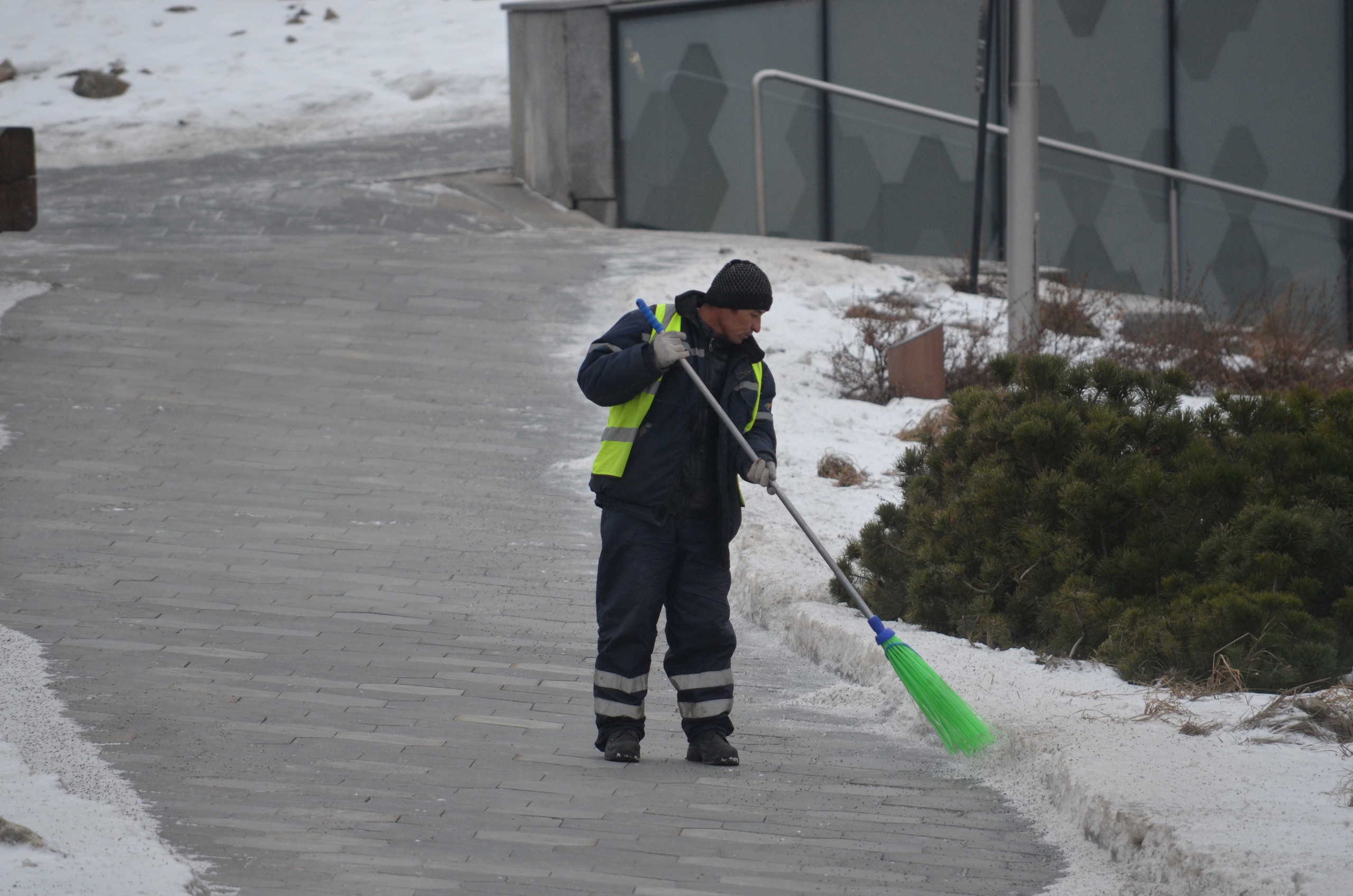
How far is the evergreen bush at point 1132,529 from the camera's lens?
5.12 metres

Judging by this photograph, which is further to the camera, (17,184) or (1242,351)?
(17,184)

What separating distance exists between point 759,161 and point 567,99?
8.49 ft

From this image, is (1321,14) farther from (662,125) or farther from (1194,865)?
(1194,865)

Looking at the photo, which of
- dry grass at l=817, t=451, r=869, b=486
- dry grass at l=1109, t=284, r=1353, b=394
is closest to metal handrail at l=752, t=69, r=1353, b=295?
dry grass at l=1109, t=284, r=1353, b=394

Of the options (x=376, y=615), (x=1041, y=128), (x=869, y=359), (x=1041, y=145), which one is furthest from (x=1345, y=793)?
(x=1041, y=128)

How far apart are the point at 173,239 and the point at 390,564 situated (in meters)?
8.14

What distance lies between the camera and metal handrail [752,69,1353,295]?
41.1 feet

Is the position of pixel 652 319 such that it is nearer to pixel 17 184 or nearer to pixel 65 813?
pixel 65 813

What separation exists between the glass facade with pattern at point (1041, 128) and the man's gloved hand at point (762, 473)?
22.6ft

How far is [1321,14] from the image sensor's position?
12.4m

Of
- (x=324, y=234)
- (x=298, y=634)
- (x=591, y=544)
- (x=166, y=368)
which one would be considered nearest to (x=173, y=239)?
(x=324, y=234)

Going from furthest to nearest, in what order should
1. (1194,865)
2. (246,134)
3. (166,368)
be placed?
(246,134) < (166,368) < (1194,865)

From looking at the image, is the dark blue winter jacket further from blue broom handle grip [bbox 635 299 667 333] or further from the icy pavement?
the icy pavement

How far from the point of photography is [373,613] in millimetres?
6328
